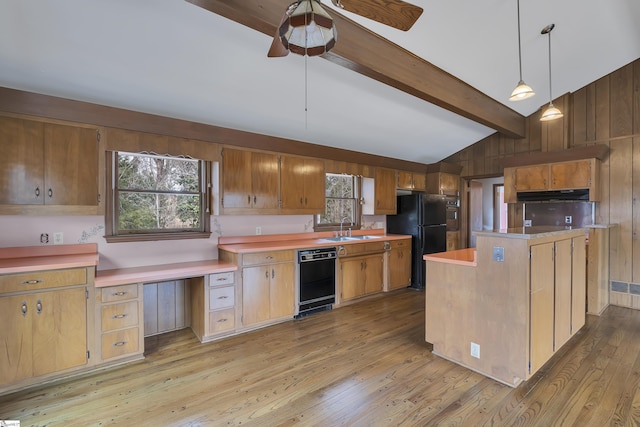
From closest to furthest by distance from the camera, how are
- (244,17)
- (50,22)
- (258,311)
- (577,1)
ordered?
(244,17), (50,22), (577,1), (258,311)

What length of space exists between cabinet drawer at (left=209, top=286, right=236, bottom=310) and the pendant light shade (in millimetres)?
2437

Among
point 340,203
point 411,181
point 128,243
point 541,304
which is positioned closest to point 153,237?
point 128,243

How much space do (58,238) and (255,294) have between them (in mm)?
1935

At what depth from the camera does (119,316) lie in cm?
261

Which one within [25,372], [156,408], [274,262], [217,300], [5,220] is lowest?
[156,408]

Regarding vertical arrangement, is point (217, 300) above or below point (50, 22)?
below

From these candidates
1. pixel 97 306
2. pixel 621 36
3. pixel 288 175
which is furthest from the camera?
pixel 288 175

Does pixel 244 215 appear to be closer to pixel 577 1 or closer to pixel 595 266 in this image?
pixel 577 1

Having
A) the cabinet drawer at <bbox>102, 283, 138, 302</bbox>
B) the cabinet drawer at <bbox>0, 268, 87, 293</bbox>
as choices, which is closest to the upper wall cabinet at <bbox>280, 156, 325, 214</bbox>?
the cabinet drawer at <bbox>102, 283, 138, 302</bbox>

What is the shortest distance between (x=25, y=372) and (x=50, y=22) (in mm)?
2561

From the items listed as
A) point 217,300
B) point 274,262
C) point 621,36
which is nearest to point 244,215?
point 274,262

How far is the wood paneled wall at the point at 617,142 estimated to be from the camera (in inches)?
165

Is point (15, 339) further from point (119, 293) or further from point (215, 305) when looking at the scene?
point (215, 305)

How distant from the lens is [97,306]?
2.51 metres
